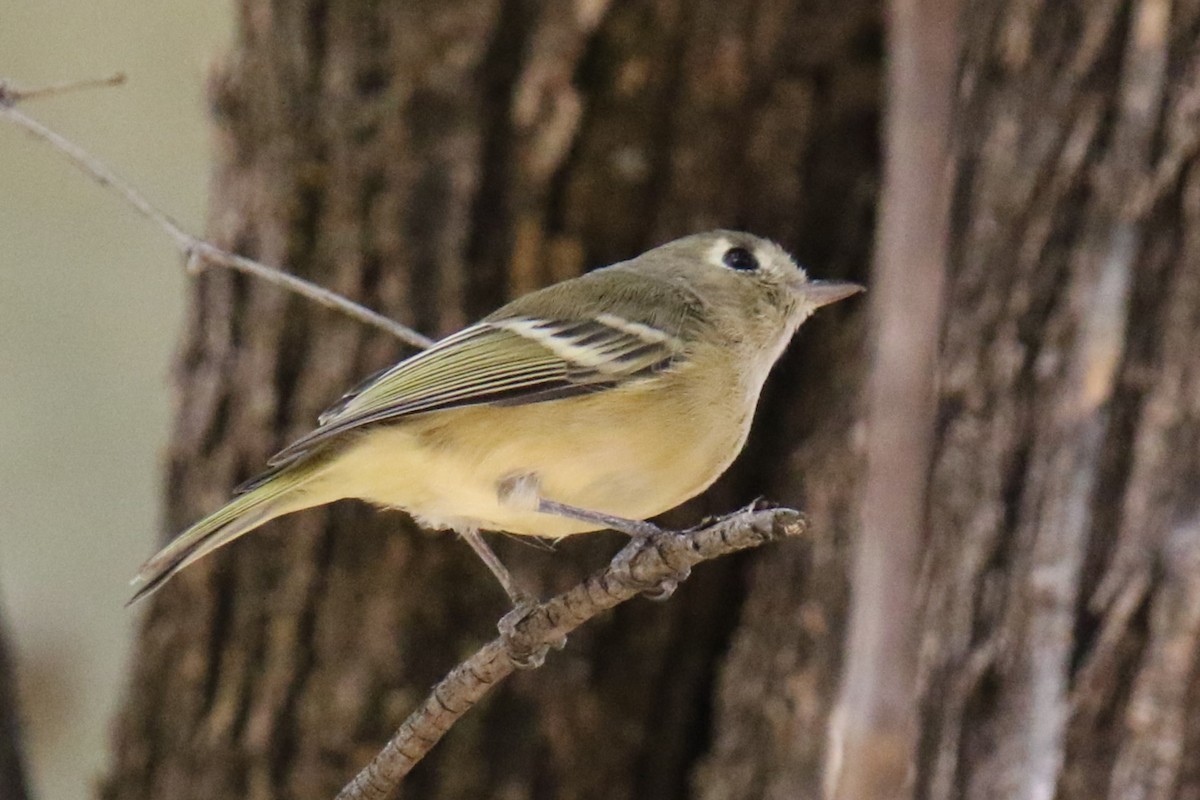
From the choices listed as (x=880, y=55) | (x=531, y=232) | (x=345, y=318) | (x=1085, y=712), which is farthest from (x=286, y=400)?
(x=1085, y=712)

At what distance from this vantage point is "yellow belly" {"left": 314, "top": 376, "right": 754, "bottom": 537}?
7.36 ft

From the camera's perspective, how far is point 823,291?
2652mm

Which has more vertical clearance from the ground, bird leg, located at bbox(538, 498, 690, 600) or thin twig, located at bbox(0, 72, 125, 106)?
thin twig, located at bbox(0, 72, 125, 106)

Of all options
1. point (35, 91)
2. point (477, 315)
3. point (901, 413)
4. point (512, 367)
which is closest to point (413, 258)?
point (477, 315)

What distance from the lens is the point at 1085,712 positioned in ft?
8.39

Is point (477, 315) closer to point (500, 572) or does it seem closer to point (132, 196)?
point (500, 572)

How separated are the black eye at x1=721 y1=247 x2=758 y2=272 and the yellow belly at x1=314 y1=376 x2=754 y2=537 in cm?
46

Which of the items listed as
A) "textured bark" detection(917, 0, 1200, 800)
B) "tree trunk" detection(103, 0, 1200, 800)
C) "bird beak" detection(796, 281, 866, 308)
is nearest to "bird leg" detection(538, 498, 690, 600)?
"bird beak" detection(796, 281, 866, 308)

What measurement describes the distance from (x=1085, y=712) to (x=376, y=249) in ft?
6.25

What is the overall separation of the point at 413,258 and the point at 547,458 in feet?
4.12

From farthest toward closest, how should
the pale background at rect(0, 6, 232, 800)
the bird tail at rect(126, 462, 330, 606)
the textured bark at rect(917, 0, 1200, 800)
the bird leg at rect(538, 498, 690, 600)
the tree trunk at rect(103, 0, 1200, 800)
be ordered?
the pale background at rect(0, 6, 232, 800) < the tree trunk at rect(103, 0, 1200, 800) < the textured bark at rect(917, 0, 1200, 800) < the bird tail at rect(126, 462, 330, 606) < the bird leg at rect(538, 498, 690, 600)

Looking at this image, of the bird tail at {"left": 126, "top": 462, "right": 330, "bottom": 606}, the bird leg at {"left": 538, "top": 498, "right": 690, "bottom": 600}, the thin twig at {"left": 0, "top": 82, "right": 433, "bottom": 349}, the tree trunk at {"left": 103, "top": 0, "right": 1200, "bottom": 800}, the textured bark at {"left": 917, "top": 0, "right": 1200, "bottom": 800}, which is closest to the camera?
the bird leg at {"left": 538, "top": 498, "right": 690, "bottom": 600}

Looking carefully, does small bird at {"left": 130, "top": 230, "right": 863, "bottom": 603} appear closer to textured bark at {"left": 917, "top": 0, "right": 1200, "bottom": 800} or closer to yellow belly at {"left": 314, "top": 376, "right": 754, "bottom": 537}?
yellow belly at {"left": 314, "top": 376, "right": 754, "bottom": 537}

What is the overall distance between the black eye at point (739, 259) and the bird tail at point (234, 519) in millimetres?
946
